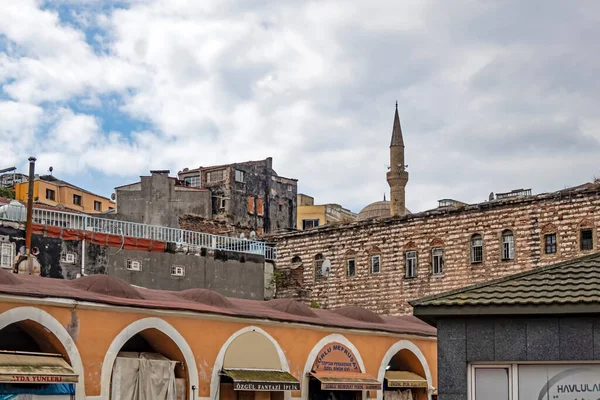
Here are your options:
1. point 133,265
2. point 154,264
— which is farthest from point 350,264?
point 133,265

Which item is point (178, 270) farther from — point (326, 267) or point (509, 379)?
point (509, 379)

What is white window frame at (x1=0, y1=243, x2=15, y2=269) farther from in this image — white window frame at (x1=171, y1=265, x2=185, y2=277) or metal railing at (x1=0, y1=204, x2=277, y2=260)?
white window frame at (x1=171, y1=265, x2=185, y2=277)

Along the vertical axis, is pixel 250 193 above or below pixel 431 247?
above

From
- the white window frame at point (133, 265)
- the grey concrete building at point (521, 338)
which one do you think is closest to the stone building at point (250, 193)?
the white window frame at point (133, 265)

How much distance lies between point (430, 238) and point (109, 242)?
42.1 feet

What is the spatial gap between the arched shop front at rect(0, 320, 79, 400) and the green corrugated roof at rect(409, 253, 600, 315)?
7681 mm

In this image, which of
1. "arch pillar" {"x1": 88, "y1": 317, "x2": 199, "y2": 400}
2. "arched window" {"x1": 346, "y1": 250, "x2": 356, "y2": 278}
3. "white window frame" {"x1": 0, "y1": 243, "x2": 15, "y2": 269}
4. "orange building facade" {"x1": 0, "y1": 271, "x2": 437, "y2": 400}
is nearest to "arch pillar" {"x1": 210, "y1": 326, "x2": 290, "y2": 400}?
"orange building facade" {"x1": 0, "y1": 271, "x2": 437, "y2": 400}

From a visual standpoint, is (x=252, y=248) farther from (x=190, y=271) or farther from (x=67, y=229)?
(x=67, y=229)

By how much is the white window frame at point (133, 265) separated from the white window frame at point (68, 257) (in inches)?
85.1

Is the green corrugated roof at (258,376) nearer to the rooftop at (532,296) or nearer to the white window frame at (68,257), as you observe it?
the rooftop at (532,296)

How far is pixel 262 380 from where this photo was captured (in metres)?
18.9

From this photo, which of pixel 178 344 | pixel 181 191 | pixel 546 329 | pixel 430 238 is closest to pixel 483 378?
pixel 546 329

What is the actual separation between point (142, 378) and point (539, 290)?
32.7 ft

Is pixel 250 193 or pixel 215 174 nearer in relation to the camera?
pixel 215 174
